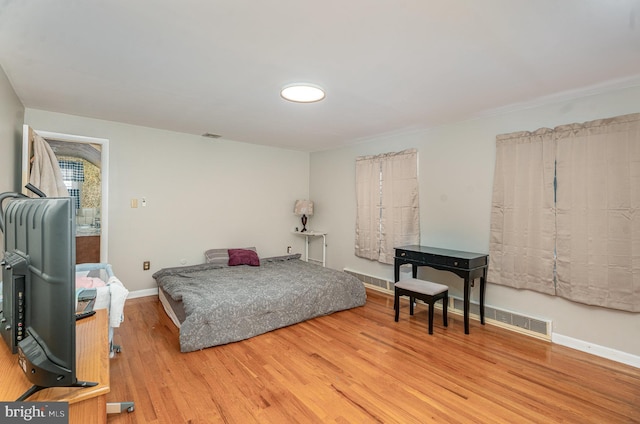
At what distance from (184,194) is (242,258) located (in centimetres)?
126

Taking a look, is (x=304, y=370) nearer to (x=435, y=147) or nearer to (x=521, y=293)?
(x=521, y=293)

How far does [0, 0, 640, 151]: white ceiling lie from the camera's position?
1.60 meters

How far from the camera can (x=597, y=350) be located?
2.64 metres

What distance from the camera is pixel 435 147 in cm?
386

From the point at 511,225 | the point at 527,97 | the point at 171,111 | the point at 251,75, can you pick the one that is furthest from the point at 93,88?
the point at 511,225

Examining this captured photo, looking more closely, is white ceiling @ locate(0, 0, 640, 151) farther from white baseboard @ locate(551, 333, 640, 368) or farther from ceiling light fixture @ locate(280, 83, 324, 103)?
white baseboard @ locate(551, 333, 640, 368)

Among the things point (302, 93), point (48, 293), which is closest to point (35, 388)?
point (48, 293)

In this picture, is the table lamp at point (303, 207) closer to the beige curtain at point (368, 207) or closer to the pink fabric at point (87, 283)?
the beige curtain at point (368, 207)

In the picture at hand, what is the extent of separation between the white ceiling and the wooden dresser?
65.3 inches

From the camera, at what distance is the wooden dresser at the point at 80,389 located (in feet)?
3.16

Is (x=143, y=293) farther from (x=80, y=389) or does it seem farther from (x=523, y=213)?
(x=523, y=213)

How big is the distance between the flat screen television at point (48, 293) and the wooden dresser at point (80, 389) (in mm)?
39

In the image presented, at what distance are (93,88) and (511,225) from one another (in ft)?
13.8

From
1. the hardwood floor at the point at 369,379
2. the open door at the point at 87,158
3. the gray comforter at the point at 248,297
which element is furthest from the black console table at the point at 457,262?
the open door at the point at 87,158
